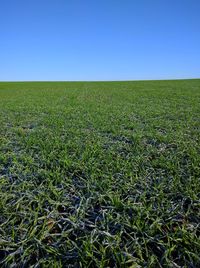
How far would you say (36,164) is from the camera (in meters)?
4.42

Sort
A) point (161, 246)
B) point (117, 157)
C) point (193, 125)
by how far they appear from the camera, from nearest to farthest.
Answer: point (161, 246) → point (117, 157) → point (193, 125)

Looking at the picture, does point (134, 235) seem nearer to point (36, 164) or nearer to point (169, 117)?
point (36, 164)

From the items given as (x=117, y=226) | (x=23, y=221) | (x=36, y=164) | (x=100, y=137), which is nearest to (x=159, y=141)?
(x=100, y=137)

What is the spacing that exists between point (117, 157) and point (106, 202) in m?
1.68

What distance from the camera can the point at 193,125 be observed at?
782cm

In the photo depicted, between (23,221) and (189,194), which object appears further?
(189,194)

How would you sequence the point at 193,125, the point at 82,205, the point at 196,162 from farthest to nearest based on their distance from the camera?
the point at 193,125 < the point at 196,162 < the point at 82,205

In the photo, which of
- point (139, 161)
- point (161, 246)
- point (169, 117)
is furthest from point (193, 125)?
point (161, 246)

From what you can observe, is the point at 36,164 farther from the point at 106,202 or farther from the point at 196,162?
the point at 196,162

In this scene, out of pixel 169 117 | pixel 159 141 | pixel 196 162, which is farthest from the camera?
pixel 169 117

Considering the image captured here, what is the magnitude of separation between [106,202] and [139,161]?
157cm

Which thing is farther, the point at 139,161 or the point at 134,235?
the point at 139,161

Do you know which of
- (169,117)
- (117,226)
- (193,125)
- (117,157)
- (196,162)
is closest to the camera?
(117,226)

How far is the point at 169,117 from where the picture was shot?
31.2 ft
